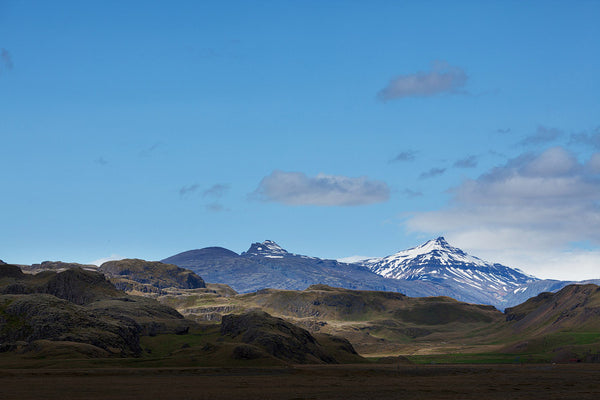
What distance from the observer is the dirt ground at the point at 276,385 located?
121m

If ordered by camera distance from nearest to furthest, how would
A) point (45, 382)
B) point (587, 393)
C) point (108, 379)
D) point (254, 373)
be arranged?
1. point (587, 393)
2. point (45, 382)
3. point (108, 379)
4. point (254, 373)

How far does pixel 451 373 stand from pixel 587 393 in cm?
6636

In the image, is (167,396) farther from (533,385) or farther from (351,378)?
(533,385)

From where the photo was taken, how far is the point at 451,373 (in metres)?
193

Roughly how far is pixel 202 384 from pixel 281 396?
2880 centimetres

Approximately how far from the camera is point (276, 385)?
472 feet

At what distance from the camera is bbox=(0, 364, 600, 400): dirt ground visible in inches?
4781

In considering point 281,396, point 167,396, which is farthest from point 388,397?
point 167,396

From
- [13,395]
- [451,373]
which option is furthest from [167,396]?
[451,373]

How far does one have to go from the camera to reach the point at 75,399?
369ft

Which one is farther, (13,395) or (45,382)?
(45,382)

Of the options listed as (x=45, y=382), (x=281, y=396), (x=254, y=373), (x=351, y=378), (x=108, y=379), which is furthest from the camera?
(x=254, y=373)

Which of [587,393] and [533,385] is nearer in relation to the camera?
[587,393]

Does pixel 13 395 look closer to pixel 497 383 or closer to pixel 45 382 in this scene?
pixel 45 382
